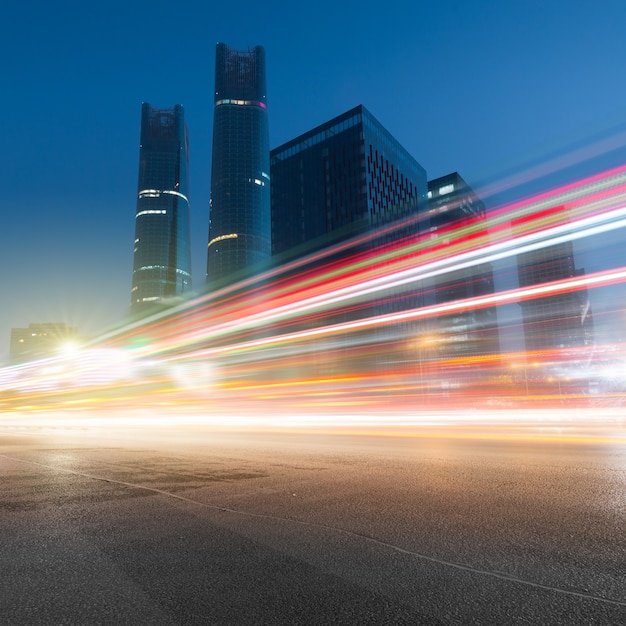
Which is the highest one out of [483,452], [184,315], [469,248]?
[469,248]

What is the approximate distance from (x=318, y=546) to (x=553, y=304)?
161ft

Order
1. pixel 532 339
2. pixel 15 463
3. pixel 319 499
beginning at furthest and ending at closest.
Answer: pixel 532 339
pixel 15 463
pixel 319 499

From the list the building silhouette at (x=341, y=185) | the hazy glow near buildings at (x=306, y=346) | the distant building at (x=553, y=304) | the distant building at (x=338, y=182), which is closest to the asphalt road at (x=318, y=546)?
the hazy glow near buildings at (x=306, y=346)

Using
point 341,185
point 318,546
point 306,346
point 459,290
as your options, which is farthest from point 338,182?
point 318,546

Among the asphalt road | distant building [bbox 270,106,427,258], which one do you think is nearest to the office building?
the asphalt road

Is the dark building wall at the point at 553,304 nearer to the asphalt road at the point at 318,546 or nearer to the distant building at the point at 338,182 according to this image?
the asphalt road at the point at 318,546

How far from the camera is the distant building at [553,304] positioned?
85.9 ft

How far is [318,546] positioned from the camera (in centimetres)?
380

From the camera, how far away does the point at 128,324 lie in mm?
28281

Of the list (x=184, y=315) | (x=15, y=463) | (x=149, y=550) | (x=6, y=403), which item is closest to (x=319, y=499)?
(x=149, y=550)

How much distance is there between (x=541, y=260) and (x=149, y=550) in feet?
88.3

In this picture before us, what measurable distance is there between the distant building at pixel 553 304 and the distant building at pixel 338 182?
2066 inches

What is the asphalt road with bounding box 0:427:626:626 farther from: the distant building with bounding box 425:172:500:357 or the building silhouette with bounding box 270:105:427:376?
the distant building with bounding box 425:172:500:357

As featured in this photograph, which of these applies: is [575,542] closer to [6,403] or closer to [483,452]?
[483,452]
